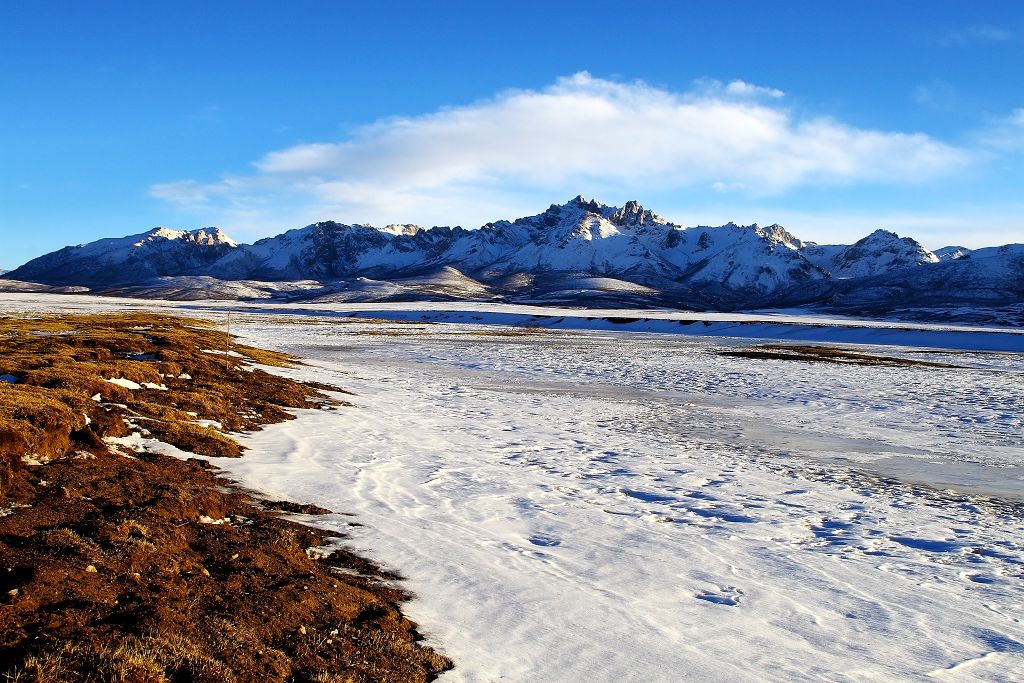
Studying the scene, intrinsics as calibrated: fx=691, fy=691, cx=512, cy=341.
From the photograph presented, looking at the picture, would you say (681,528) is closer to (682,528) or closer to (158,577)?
(682,528)

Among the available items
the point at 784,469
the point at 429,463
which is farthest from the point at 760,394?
the point at 429,463

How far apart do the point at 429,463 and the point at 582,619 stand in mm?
6766

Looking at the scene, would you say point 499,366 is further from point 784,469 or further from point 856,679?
point 856,679

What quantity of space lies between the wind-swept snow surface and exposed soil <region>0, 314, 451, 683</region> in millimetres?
659

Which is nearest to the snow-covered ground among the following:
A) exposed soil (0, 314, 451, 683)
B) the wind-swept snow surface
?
the wind-swept snow surface

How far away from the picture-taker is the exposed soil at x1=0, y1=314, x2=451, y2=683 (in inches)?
202

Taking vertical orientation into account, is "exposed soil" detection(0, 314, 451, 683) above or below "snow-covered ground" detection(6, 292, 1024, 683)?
above

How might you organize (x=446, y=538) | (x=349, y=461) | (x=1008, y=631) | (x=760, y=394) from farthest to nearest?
1. (x=760, y=394)
2. (x=349, y=461)
3. (x=446, y=538)
4. (x=1008, y=631)

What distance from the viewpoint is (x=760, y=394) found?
2573cm

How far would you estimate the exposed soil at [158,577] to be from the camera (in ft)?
16.9

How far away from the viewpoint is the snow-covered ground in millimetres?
6355

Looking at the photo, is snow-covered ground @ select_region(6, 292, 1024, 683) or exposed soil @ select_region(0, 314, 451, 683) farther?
snow-covered ground @ select_region(6, 292, 1024, 683)

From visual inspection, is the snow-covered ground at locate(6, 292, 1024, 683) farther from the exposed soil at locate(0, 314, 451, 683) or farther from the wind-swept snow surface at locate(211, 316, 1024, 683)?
the exposed soil at locate(0, 314, 451, 683)

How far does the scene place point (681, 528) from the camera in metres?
9.87
